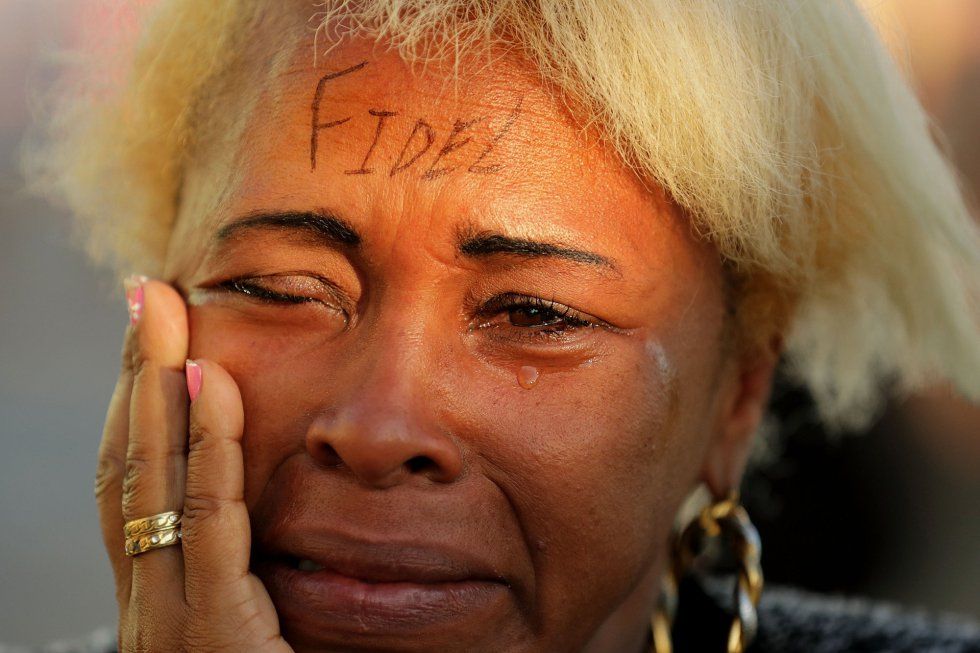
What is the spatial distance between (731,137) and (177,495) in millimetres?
1302

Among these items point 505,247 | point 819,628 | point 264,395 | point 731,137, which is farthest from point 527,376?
point 819,628

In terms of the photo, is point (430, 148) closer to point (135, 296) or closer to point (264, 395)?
point (264, 395)

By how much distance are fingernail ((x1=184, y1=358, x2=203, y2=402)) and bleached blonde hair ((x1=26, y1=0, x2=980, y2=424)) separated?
54 centimetres

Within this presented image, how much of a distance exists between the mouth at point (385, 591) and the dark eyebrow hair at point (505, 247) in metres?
0.54

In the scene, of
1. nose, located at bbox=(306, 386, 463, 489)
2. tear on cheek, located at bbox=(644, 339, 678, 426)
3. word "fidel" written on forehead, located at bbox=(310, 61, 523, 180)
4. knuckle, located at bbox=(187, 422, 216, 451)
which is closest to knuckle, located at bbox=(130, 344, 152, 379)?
knuckle, located at bbox=(187, 422, 216, 451)

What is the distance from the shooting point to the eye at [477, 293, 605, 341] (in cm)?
187

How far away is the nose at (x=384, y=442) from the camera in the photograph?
5.58 ft

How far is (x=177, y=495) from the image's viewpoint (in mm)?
1995

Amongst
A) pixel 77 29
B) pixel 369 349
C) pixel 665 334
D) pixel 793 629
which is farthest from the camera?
pixel 793 629

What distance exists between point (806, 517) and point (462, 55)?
3.12m

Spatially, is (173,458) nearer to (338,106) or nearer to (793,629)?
(338,106)

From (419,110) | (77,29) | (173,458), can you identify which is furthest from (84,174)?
(419,110)

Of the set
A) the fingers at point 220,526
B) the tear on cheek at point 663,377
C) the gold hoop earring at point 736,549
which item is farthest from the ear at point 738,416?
the fingers at point 220,526

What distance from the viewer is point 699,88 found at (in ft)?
6.18
